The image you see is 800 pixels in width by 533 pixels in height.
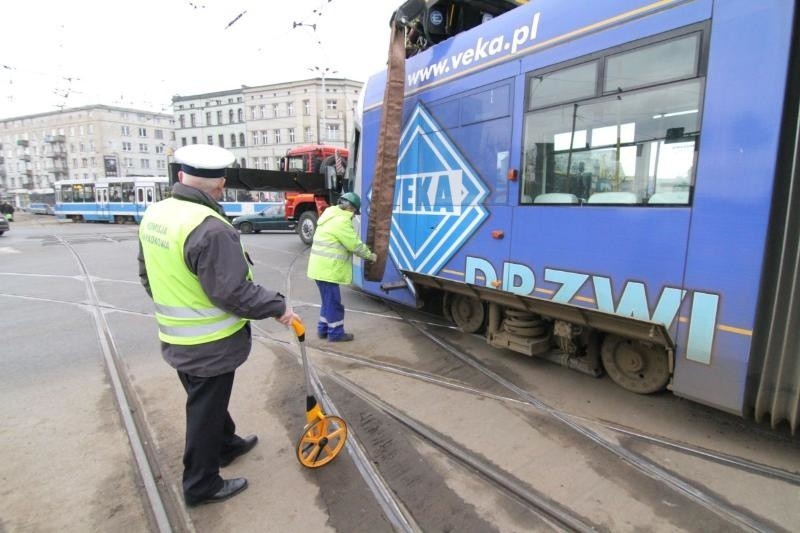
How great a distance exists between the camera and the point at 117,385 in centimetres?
418

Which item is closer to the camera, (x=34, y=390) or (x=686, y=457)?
(x=686, y=457)

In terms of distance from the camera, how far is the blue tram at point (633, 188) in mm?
2557

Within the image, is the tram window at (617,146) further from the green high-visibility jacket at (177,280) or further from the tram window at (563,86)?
the green high-visibility jacket at (177,280)

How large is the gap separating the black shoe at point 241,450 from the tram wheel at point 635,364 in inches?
119

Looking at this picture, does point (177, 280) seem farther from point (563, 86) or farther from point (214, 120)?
point (214, 120)

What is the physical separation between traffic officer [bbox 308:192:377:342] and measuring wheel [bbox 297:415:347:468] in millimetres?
2412

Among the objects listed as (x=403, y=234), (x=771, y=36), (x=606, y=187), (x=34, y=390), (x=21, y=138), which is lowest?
(x=34, y=390)

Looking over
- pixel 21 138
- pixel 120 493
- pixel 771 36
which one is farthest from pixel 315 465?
pixel 21 138

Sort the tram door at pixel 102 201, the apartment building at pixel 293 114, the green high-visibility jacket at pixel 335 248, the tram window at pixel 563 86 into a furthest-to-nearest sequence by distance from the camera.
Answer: the apartment building at pixel 293 114 < the tram door at pixel 102 201 < the green high-visibility jacket at pixel 335 248 < the tram window at pixel 563 86

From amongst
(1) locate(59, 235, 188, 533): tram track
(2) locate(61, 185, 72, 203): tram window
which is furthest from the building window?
(1) locate(59, 235, 188, 533): tram track

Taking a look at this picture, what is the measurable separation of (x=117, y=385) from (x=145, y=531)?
230 centimetres

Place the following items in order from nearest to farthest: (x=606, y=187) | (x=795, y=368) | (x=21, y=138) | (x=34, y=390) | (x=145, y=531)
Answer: (x=145, y=531)
(x=795, y=368)
(x=606, y=187)
(x=34, y=390)
(x=21, y=138)

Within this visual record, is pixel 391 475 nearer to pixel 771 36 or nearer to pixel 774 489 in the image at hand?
pixel 774 489

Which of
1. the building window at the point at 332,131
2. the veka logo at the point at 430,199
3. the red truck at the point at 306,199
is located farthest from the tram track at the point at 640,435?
the building window at the point at 332,131
